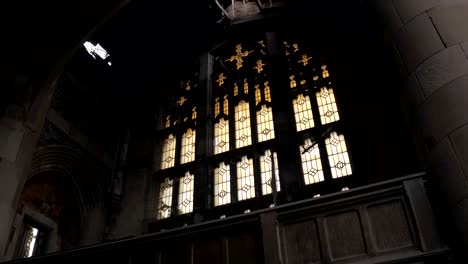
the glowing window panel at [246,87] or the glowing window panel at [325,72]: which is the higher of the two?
the glowing window panel at [246,87]

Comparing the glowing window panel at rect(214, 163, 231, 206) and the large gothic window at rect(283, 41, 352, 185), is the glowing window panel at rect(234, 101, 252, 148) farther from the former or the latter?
the large gothic window at rect(283, 41, 352, 185)

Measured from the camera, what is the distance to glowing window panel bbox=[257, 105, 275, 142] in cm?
985

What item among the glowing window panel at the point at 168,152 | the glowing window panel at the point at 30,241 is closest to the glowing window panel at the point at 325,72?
the glowing window panel at the point at 168,152

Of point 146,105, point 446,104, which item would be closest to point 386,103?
point 446,104

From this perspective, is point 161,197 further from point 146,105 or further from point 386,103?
point 386,103

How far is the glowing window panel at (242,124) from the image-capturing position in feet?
33.0

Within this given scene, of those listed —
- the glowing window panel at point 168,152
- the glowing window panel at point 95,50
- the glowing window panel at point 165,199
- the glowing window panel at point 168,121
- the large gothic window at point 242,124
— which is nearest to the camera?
the large gothic window at point 242,124

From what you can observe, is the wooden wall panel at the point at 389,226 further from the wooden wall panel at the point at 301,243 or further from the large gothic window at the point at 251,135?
the large gothic window at the point at 251,135

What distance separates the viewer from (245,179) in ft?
30.9

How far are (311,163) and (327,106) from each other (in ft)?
4.50

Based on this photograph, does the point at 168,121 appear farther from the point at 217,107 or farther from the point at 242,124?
the point at 242,124

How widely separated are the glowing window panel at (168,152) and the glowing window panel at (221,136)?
1.10 metres

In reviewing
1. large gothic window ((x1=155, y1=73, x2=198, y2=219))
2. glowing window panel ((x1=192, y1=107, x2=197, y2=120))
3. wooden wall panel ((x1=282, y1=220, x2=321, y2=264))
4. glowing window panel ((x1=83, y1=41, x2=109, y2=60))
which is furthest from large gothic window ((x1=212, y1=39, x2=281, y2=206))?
→ wooden wall panel ((x1=282, y1=220, x2=321, y2=264))

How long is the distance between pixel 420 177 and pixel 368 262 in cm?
100
